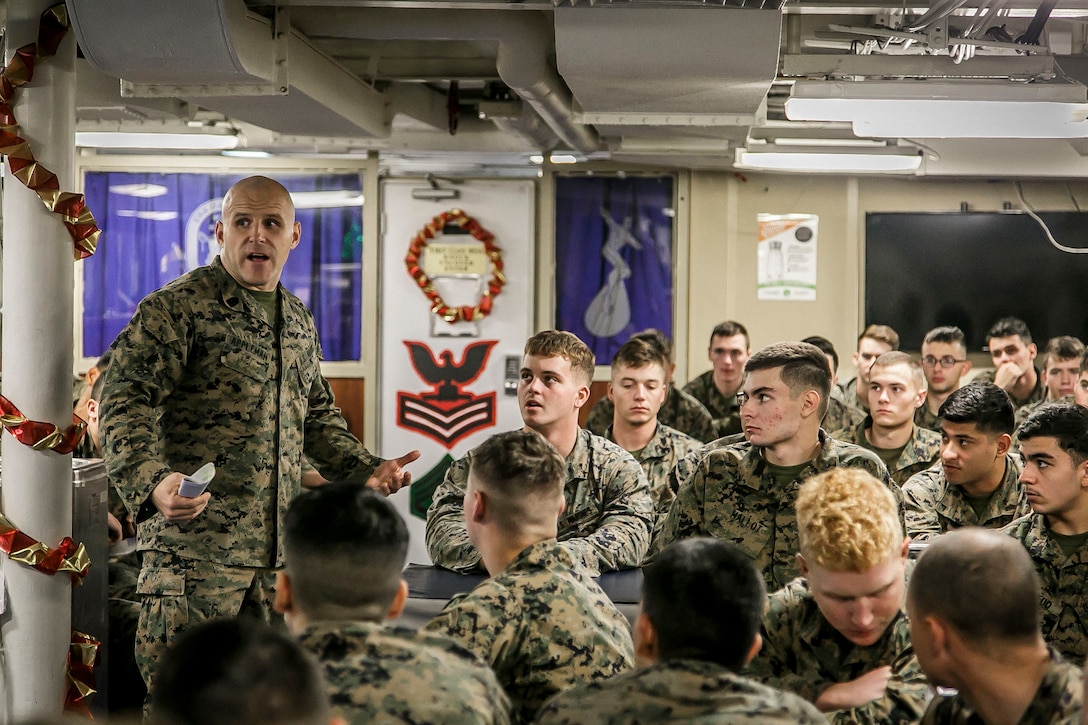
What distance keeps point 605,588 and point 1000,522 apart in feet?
5.68

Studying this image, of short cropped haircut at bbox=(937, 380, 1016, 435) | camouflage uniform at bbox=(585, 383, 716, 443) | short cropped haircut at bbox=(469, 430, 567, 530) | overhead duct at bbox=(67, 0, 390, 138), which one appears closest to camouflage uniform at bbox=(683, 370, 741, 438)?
camouflage uniform at bbox=(585, 383, 716, 443)

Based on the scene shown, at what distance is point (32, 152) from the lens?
11.3 ft

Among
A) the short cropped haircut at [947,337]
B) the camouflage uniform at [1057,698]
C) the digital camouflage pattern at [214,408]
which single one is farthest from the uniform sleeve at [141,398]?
the short cropped haircut at [947,337]

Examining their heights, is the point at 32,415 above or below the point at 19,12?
below

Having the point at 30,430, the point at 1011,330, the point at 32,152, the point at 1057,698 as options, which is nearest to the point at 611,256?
the point at 1011,330

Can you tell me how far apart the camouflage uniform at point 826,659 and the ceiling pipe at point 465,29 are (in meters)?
2.76

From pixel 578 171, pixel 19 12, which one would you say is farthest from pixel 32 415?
pixel 578 171

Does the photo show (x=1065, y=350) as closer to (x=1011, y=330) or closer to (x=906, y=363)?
(x=1011, y=330)

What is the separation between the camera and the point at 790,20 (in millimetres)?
5262

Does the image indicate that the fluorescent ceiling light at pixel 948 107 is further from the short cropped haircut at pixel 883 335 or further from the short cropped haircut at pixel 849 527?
the short cropped haircut at pixel 849 527

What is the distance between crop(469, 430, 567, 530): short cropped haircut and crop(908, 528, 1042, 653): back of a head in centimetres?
85

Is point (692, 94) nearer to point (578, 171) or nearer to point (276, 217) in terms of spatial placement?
point (276, 217)

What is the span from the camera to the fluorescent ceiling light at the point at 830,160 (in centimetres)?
680

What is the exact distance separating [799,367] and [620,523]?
78 cm
